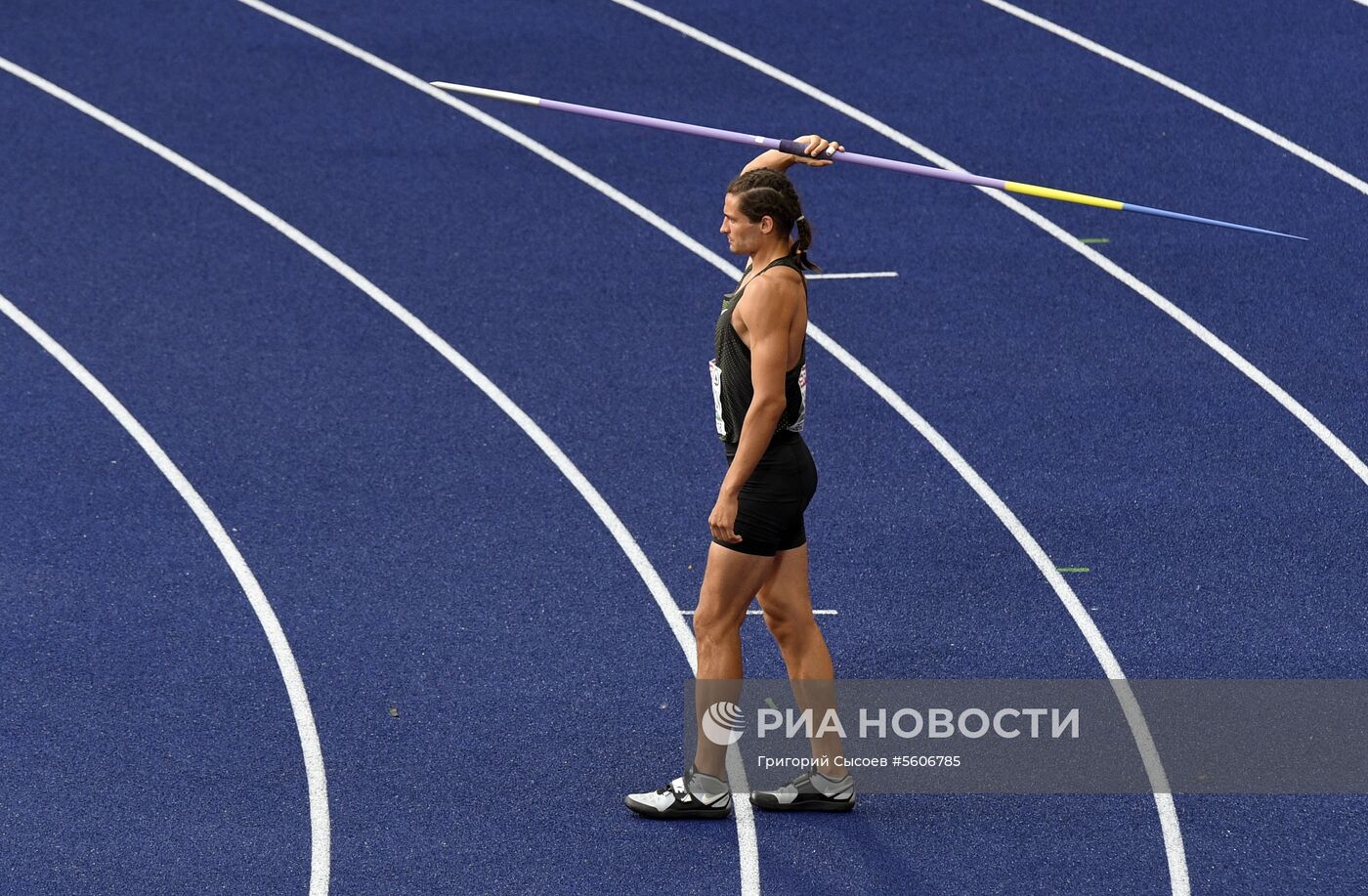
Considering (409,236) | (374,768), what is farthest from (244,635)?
(409,236)

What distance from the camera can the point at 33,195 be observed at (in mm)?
10688

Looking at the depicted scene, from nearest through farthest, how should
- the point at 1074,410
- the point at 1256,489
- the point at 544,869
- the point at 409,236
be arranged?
the point at 544,869 < the point at 1256,489 < the point at 1074,410 < the point at 409,236

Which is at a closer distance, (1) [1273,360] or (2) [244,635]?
(2) [244,635]

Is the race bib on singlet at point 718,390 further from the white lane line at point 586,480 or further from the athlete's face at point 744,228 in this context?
the white lane line at point 586,480

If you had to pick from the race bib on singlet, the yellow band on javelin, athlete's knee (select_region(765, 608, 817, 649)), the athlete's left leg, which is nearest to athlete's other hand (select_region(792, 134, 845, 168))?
the yellow band on javelin

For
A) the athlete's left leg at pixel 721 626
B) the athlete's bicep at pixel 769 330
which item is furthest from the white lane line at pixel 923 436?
the athlete's bicep at pixel 769 330

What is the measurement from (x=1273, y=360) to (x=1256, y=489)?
4.13 feet

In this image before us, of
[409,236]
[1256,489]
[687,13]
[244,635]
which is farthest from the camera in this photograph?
[687,13]

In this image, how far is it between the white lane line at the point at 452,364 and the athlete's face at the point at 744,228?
179 cm

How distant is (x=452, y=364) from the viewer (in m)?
9.14

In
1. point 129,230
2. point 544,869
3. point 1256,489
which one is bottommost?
point 544,869

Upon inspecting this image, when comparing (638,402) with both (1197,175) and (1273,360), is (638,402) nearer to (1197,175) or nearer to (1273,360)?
(1273,360)

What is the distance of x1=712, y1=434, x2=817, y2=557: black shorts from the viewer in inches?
225

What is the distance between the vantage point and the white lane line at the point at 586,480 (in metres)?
6.03
